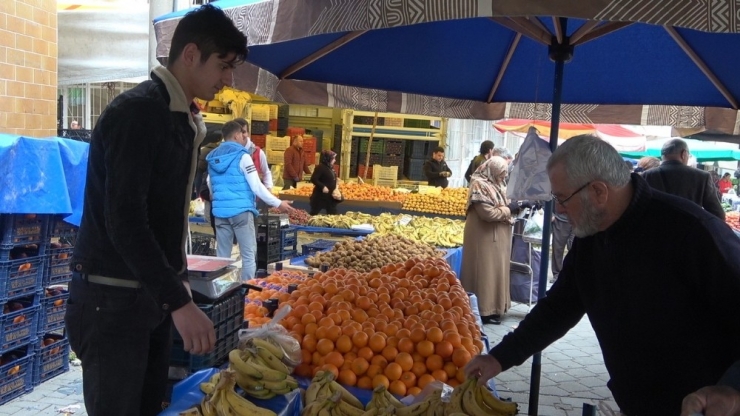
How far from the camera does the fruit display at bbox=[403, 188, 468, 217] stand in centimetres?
1143

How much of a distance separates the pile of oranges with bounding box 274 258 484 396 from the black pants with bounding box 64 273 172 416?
1015 millimetres

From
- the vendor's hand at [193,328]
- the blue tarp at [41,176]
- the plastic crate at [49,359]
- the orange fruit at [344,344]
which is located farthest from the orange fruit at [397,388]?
the plastic crate at [49,359]

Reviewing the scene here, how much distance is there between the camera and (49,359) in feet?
16.2

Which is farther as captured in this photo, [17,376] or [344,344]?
[17,376]

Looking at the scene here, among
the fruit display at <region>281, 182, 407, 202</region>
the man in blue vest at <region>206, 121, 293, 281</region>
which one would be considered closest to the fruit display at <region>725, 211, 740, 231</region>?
the fruit display at <region>281, 182, 407, 202</region>

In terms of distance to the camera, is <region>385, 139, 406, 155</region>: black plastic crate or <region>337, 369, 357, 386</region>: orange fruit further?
<region>385, 139, 406, 155</region>: black plastic crate

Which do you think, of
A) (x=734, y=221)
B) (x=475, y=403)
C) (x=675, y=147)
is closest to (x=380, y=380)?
(x=475, y=403)

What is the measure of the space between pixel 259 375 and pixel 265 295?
1.76 m

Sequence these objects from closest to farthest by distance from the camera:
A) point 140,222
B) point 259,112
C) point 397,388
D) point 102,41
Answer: point 140,222, point 397,388, point 102,41, point 259,112

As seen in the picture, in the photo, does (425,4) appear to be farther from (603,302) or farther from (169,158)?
(603,302)

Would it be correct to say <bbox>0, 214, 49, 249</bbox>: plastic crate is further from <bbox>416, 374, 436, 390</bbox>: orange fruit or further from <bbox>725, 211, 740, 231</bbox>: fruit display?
<bbox>725, 211, 740, 231</bbox>: fruit display

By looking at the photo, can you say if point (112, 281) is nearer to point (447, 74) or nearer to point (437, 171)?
point (447, 74)

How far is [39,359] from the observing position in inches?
189

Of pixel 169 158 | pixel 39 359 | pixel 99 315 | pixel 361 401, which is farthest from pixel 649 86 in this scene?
pixel 39 359
